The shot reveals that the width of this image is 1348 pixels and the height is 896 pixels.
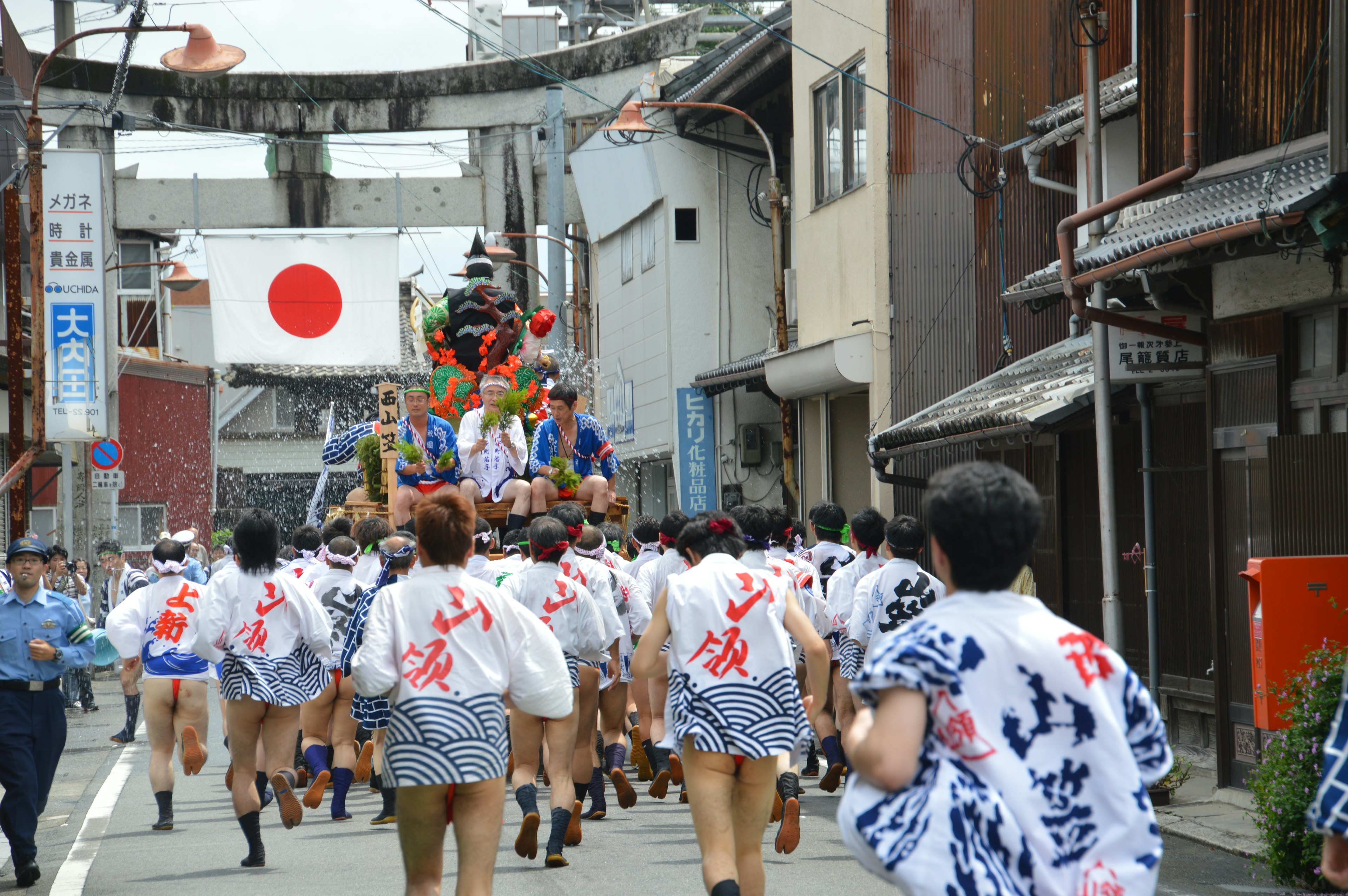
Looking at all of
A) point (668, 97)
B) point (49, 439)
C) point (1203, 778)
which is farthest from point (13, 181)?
point (1203, 778)

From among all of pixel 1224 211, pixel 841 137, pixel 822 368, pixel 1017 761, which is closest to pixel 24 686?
pixel 1017 761

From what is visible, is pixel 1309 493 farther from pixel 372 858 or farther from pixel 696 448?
pixel 696 448

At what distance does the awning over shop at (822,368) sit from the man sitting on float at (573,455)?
4054 mm

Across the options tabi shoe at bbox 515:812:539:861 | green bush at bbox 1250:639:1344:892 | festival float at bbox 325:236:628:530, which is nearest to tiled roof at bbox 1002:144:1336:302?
green bush at bbox 1250:639:1344:892

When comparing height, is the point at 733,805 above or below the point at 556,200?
below

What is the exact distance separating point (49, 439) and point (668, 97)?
11151 mm

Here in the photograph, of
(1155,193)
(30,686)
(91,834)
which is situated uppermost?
(1155,193)

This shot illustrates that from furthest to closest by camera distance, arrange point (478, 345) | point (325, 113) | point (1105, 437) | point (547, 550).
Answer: point (325, 113), point (478, 345), point (1105, 437), point (547, 550)

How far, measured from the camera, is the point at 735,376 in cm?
2180

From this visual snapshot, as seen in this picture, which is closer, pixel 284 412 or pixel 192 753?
pixel 192 753

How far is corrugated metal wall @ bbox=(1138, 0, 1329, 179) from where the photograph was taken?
900cm

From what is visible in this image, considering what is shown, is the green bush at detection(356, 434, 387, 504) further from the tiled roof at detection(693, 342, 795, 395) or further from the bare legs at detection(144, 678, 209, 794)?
the tiled roof at detection(693, 342, 795, 395)

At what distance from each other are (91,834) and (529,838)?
12.6 ft

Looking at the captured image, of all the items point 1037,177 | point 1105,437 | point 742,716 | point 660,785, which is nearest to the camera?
point 742,716
